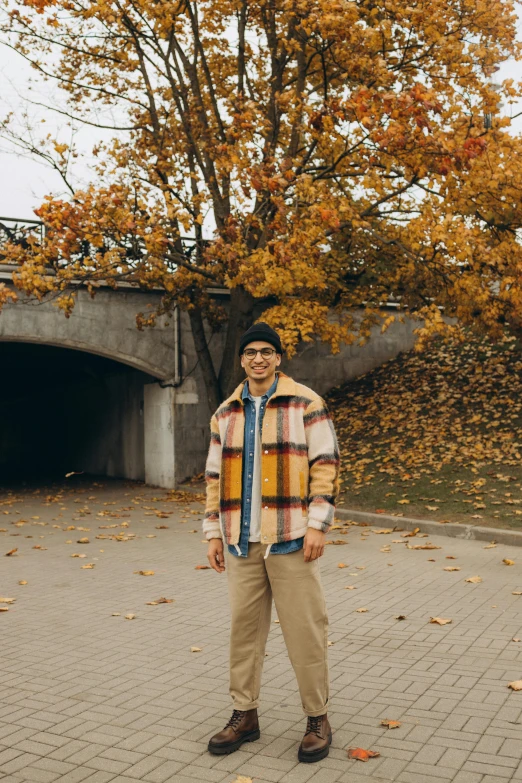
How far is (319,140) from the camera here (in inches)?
597

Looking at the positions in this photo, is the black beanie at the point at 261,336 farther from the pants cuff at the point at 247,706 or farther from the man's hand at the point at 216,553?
the pants cuff at the point at 247,706

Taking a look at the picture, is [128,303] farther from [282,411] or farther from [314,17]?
[282,411]

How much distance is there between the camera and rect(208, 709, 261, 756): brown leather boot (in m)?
4.22

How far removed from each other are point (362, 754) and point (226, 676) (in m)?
1.57

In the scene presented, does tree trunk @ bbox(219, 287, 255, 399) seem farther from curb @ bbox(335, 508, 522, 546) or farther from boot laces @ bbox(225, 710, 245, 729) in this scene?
boot laces @ bbox(225, 710, 245, 729)

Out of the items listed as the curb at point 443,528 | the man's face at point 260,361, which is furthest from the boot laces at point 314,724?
the curb at point 443,528

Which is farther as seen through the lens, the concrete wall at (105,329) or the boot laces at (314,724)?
the concrete wall at (105,329)

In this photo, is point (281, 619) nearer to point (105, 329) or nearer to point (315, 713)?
point (315, 713)

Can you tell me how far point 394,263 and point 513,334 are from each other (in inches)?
173

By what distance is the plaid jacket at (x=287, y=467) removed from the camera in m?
4.20

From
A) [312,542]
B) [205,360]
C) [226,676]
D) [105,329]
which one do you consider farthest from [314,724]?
[105,329]

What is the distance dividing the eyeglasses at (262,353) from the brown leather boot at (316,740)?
71.5 inches

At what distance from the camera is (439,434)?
1667cm

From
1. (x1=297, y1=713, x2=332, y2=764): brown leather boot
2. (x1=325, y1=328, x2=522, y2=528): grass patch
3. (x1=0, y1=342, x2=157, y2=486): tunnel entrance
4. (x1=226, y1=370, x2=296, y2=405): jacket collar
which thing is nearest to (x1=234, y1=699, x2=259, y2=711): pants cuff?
(x1=297, y1=713, x2=332, y2=764): brown leather boot
